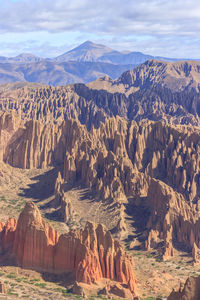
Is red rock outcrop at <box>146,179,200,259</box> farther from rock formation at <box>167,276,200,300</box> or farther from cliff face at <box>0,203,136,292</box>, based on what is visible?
rock formation at <box>167,276,200,300</box>

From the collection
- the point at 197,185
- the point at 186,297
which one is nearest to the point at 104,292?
the point at 186,297

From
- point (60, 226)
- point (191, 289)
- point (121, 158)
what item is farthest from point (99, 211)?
point (191, 289)

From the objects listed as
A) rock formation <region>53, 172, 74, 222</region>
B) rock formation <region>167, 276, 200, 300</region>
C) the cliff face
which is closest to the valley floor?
rock formation <region>53, 172, 74, 222</region>

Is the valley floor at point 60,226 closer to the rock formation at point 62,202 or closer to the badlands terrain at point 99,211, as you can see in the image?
the badlands terrain at point 99,211

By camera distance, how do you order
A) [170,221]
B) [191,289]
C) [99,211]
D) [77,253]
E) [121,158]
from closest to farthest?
[191,289] < [77,253] < [170,221] < [99,211] < [121,158]

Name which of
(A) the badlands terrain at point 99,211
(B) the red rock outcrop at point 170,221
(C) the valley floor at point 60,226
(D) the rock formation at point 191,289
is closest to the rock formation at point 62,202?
(A) the badlands terrain at point 99,211

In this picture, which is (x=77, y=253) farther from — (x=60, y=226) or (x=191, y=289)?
(x=60, y=226)
